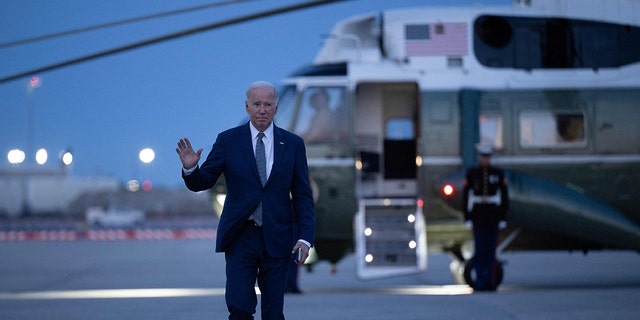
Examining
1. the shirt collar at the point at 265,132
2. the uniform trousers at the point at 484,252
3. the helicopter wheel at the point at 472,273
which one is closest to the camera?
the shirt collar at the point at 265,132

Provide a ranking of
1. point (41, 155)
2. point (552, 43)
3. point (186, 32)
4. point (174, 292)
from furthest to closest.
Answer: point (41, 155) → point (552, 43) → point (174, 292) → point (186, 32)

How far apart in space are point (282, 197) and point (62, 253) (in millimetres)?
20487

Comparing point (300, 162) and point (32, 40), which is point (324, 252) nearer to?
point (32, 40)

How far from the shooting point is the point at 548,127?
13680 millimetres

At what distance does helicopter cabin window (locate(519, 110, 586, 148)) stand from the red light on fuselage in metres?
1.35

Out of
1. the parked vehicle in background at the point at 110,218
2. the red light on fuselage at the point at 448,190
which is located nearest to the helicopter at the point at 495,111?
the red light on fuselage at the point at 448,190

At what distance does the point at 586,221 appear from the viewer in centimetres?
1313

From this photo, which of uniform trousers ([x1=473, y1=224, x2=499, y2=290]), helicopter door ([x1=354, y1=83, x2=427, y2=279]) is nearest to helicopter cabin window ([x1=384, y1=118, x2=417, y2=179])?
helicopter door ([x1=354, y1=83, x2=427, y2=279])

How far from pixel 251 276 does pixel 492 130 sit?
8.37 metres

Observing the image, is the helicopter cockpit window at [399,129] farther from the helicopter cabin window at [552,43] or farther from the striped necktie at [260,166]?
the striped necktie at [260,166]

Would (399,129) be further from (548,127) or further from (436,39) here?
(548,127)

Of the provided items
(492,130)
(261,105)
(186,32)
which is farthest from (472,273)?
(261,105)

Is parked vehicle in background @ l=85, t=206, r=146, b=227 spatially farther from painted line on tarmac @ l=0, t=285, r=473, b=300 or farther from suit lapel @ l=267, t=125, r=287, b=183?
suit lapel @ l=267, t=125, r=287, b=183

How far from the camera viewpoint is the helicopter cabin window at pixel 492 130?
Answer: 13.6 metres
